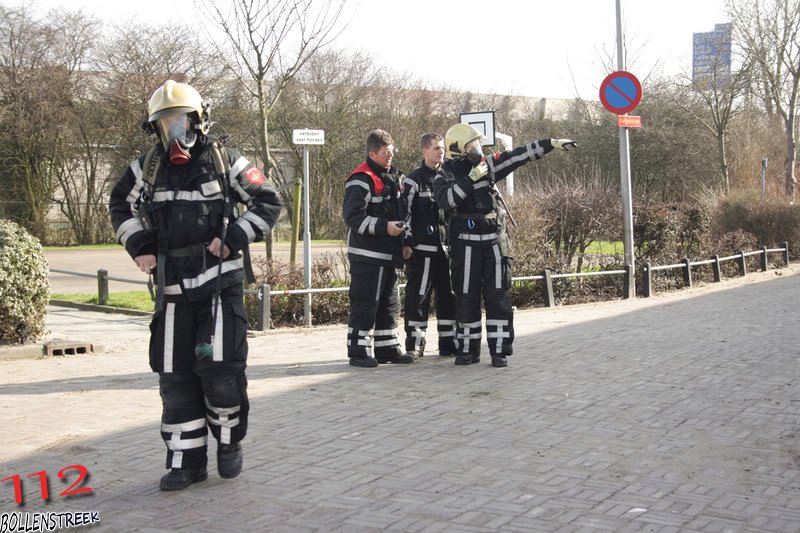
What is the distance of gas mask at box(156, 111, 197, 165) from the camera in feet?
17.6

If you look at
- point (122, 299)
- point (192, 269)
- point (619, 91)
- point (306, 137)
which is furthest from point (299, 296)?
point (192, 269)

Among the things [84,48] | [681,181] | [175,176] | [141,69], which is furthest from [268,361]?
[681,181]

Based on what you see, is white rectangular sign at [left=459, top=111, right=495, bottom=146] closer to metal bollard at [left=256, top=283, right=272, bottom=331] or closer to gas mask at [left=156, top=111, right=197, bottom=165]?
metal bollard at [left=256, top=283, right=272, bottom=331]

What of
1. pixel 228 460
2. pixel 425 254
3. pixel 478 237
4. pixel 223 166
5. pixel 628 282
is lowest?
pixel 228 460

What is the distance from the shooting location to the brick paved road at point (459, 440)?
4.96 metres

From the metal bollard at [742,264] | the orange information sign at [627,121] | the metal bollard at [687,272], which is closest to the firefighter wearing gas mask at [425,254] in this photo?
the orange information sign at [627,121]

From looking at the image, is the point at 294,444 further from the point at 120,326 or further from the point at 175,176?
the point at 120,326

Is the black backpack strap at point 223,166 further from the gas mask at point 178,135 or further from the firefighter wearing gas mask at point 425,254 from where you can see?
the firefighter wearing gas mask at point 425,254

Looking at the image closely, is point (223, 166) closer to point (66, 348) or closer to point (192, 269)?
point (192, 269)

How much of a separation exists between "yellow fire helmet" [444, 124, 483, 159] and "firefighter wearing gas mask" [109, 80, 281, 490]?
3.98 metres

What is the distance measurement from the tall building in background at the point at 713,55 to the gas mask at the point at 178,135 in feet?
105

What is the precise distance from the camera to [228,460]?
218 inches

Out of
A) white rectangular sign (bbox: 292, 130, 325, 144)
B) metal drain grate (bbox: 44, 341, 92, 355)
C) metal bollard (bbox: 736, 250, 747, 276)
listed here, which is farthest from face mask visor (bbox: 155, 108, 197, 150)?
metal bollard (bbox: 736, 250, 747, 276)

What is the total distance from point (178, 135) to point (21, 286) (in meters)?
5.77
